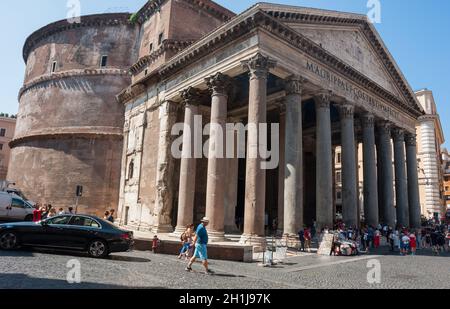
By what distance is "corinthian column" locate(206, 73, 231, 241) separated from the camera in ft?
42.3

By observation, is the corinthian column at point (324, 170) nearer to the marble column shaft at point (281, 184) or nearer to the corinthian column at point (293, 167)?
the corinthian column at point (293, 167)

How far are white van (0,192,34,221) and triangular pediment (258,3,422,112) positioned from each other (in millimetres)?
13589

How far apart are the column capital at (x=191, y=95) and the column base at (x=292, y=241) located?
7866mm

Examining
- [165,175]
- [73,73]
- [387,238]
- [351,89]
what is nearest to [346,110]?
[351,89]

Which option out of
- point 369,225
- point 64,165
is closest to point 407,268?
point 369,225

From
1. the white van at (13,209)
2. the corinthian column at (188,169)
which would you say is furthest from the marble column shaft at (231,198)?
the white van at (13,209)

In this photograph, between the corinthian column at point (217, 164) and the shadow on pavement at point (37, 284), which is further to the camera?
the corinthian column at point (217, 164)

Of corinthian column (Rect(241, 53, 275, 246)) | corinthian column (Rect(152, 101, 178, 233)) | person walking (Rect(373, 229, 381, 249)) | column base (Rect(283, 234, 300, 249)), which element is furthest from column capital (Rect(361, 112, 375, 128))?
corinthian column (Rect(152, 101, 178, 233))

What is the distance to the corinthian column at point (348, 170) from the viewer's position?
15.9 metres

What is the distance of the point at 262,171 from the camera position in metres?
12.1

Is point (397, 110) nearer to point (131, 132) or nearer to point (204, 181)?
point (204, 181)

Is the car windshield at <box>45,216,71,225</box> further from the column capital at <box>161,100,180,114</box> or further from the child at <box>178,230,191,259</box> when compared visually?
the column capital at <box>161,100,180,114</box>

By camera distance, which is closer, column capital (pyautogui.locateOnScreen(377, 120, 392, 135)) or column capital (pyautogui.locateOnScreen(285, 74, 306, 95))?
column capital (pyautogui.locateOnScreen(285, 74, 306, 95))

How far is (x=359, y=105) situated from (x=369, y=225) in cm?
642
